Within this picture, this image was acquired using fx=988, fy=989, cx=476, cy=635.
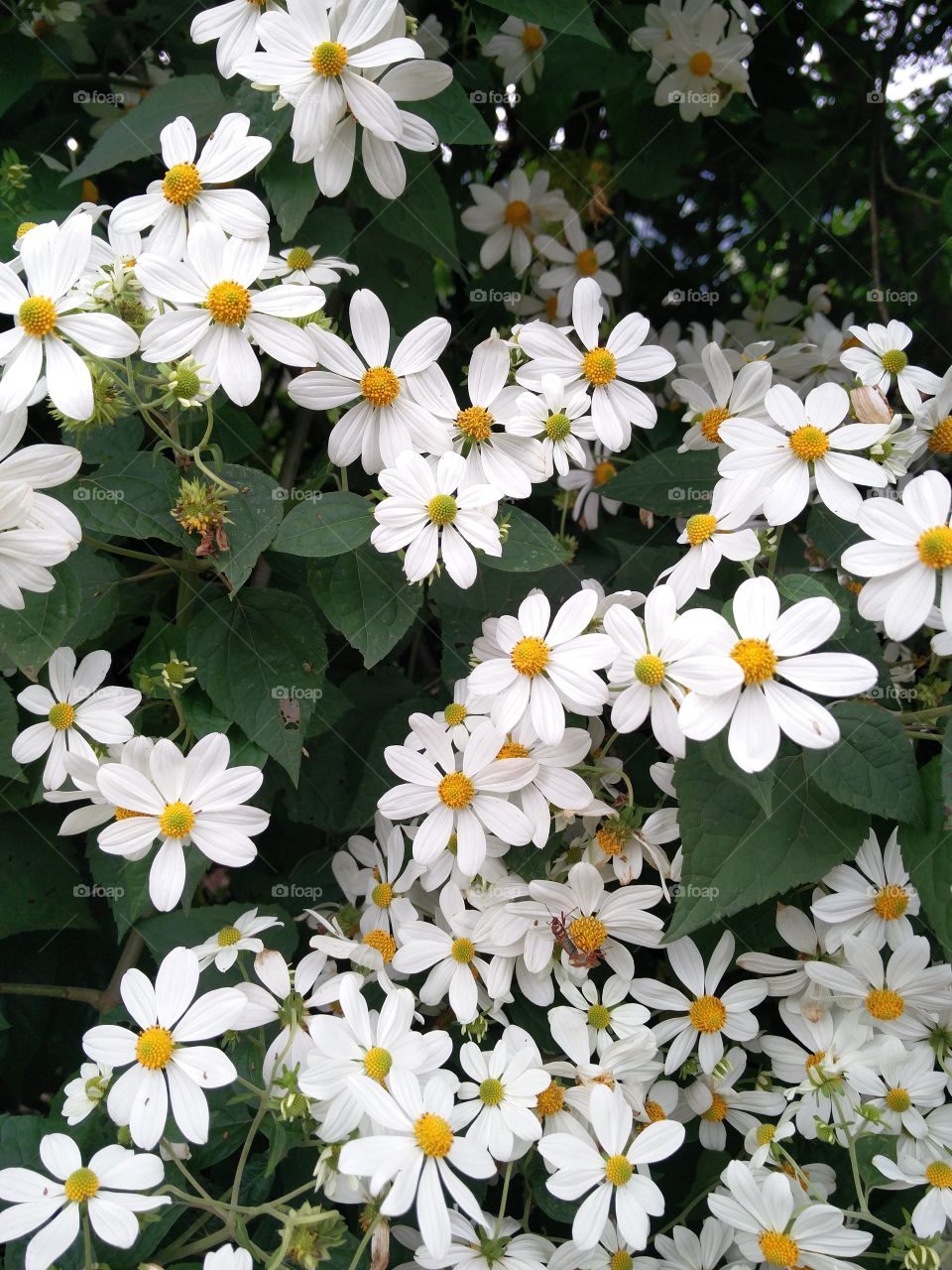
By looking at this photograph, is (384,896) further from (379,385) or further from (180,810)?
(379,385)

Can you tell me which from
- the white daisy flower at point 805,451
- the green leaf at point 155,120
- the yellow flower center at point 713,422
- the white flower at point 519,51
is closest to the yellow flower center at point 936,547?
the white daisy flower at point 805,451

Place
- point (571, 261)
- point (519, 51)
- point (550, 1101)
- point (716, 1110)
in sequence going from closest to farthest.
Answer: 1. point (550, 1101)
2. point (716, 1110)
3. point (519, 51)
4. point (571, 261)

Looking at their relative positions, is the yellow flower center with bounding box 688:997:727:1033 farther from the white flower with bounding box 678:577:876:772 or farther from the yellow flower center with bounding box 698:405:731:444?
the yellow flower center with bounding box 698:405:731:444

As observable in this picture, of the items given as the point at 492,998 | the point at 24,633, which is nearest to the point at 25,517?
the point at 24,633

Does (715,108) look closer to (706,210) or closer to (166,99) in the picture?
(706,210)

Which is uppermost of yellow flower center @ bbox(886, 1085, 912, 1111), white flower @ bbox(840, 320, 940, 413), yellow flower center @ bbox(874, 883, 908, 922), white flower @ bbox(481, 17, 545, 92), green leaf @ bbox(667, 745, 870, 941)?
white flower @ bbox(481, 17, 545, 92)

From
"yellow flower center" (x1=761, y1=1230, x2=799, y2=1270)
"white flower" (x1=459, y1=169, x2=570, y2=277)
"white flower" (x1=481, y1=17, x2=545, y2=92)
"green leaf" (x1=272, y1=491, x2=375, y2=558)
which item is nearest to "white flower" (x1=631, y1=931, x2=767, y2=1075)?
"yellow flower center" (x1=761, y1=1230, x2=799, y2=1270)

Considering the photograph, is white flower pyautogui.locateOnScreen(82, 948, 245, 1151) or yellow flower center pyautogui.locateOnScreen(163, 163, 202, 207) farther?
yellow flower center pyautogui.locateOnScreen(163, 163, 202, 207)

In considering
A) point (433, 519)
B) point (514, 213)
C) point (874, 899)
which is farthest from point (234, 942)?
point (514, 213)
